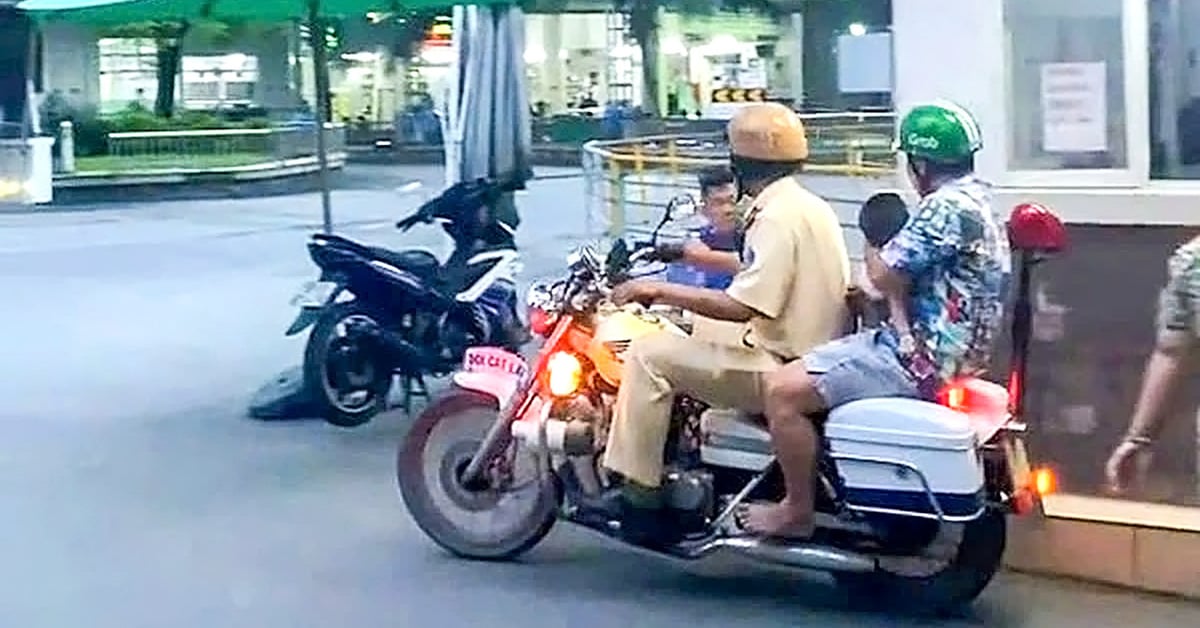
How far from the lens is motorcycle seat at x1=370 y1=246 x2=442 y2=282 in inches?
414

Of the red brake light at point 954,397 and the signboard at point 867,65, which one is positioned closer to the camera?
the red brake light at point 954,397

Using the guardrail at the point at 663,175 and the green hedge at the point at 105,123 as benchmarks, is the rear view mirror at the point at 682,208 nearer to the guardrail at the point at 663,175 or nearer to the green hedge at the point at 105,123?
the guardrail at the point at 663,175

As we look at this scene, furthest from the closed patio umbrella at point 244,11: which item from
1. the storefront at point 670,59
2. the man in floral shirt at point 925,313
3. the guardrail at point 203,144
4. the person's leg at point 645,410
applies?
the storefront at point 670,59

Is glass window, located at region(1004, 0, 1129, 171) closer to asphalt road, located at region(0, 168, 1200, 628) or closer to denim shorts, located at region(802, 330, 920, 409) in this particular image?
denim shorts, located at region(802, 330, 920, 409)

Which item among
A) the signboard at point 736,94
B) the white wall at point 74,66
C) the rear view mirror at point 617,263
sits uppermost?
the white wall at point 74,66

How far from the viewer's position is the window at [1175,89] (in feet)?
23.6

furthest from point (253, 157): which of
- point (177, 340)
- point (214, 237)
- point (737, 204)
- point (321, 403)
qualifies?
point (737, 204)

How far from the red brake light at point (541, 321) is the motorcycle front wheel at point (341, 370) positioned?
133 inches

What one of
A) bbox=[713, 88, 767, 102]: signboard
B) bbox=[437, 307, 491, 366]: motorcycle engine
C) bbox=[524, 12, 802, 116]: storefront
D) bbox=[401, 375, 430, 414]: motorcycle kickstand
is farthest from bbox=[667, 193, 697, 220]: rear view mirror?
bbox=[524, 12, 802, 116]: storefront

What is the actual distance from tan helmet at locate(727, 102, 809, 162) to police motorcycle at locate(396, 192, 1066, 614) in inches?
20.6

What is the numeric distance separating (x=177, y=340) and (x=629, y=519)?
25.5 ft

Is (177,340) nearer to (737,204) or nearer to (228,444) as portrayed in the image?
(228,444)

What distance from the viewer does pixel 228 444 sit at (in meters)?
10.1

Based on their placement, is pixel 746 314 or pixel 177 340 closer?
pixel 746 314
